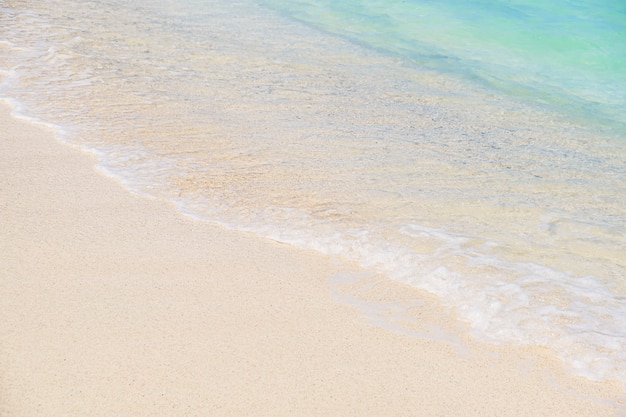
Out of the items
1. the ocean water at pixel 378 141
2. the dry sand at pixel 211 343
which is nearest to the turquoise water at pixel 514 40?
the ocean water at pixel 378 141

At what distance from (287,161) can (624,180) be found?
2.63 meters

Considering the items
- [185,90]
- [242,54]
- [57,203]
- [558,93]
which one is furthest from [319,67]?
[57,203]

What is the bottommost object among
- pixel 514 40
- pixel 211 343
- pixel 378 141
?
pixel 211 343

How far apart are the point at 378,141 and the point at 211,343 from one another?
9.98ft

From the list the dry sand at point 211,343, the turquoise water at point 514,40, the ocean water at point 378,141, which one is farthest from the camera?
the turquoise water at point 514,40

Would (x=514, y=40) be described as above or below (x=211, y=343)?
above

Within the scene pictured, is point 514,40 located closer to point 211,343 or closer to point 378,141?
point 378,141

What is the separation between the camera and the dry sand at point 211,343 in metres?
2.70

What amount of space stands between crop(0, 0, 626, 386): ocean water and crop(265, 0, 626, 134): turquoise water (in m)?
0.07

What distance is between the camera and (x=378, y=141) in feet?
18.7

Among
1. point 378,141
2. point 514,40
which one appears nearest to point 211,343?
point 378,141

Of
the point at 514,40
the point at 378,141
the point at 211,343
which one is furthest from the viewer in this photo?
the point at 514,40

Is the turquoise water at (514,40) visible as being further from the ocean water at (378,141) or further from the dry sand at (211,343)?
the dry sand at (211,343)

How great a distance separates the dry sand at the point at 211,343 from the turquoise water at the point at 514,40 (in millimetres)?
5071
